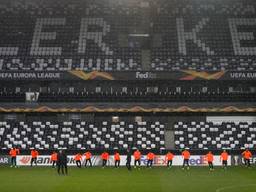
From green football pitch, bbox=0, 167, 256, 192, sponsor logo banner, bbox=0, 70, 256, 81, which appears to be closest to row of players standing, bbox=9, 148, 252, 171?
green football pitch, bbox=0, 167, 256, 192

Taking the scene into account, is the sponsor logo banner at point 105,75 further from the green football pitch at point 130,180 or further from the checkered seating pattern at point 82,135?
the green football pitch at point 130,180

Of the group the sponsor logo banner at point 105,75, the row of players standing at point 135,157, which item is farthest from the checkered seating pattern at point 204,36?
the row of players standing at point 135,157

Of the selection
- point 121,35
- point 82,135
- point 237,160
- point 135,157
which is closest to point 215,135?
point 237,160

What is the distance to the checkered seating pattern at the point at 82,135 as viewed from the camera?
4597cm

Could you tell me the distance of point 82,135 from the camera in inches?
1849

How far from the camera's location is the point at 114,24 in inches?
2098

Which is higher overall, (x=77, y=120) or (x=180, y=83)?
(x=180, y=83)

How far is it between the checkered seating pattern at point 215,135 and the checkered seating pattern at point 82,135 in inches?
72.3

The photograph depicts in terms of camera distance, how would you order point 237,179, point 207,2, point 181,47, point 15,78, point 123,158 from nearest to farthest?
point 237,179 → point 123,158 → point 15,78 → point 181,47 → point 207,2

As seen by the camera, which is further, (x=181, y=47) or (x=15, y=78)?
(x=181, y=47)

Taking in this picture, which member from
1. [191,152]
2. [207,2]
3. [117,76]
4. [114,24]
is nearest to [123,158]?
[191,152]

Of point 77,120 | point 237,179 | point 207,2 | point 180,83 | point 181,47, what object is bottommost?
point 237,179

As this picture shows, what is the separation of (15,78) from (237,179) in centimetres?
2378

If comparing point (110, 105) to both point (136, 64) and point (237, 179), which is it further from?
point (237, 179)
